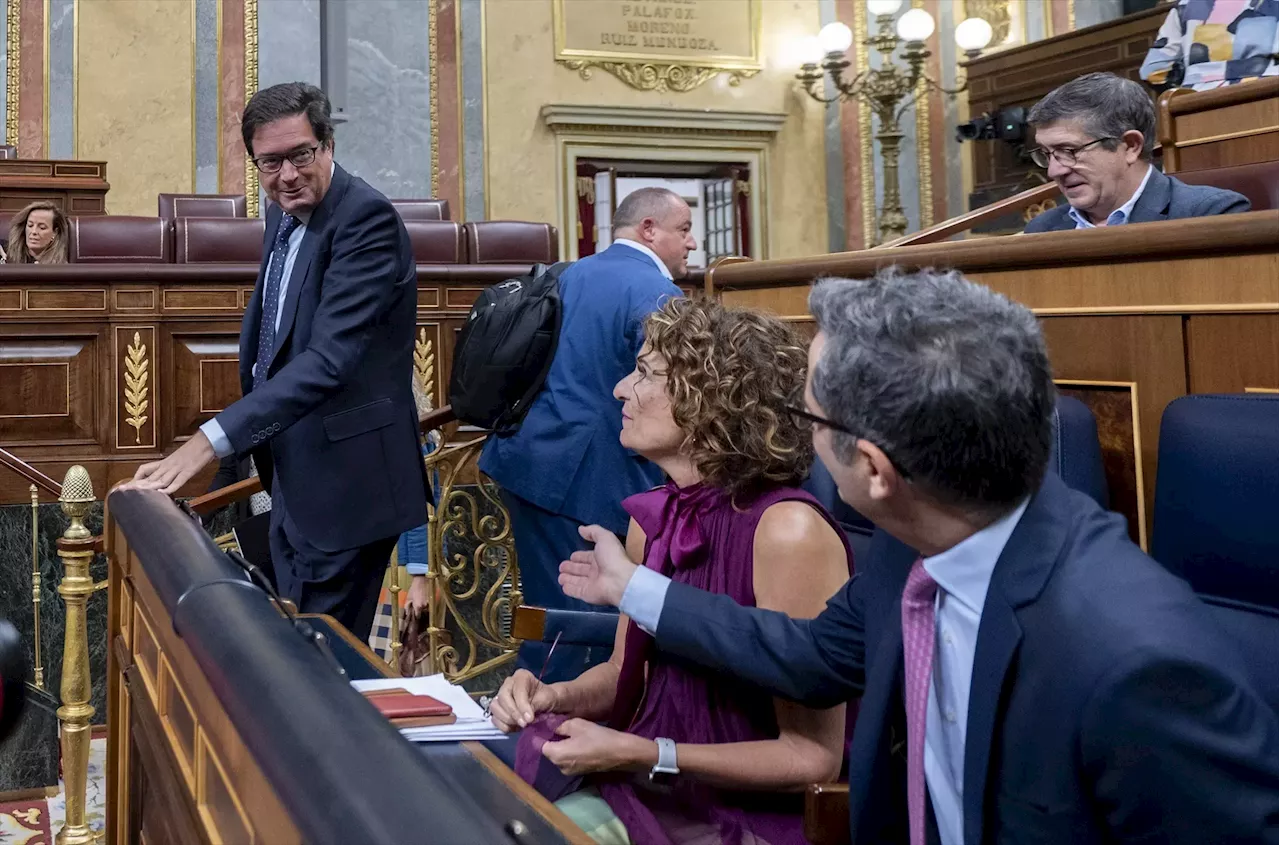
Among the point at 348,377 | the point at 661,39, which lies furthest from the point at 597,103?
the point at 348,377

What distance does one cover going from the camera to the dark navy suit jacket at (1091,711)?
0.88 metres

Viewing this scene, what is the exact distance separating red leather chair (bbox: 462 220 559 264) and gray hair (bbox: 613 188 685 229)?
4.19 meters

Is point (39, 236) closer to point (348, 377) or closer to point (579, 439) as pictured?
point (579, 439)

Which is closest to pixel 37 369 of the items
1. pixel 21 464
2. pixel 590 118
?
pixel 21 464

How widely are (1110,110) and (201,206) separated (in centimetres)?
720

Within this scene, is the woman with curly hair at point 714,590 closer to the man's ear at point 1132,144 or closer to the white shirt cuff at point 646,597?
the white shirt cuff at point 646,597

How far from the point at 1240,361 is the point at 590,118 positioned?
29.6 ft

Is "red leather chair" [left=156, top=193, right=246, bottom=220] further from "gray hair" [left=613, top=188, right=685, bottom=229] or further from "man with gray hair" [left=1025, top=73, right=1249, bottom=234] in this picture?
"man with gray hair" [left=1025, top=73, right=1249, bottom=234]

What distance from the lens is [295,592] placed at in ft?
7.74

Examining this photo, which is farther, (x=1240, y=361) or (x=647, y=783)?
(x=1240, y=361)

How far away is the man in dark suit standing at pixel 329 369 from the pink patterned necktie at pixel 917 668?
1382 millimetres

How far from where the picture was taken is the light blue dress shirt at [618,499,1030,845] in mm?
1033

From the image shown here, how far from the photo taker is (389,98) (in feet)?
31.7

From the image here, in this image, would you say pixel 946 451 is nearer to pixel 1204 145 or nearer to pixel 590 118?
pixel 1204 145
